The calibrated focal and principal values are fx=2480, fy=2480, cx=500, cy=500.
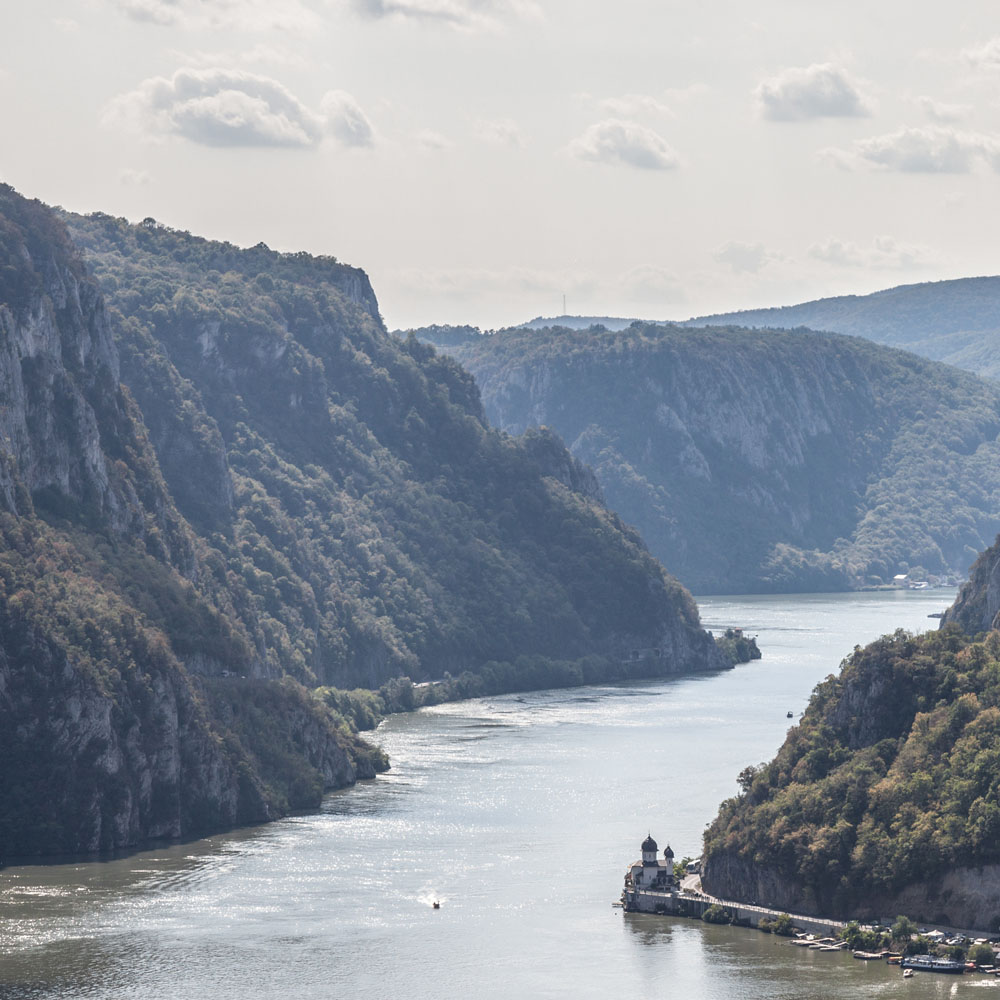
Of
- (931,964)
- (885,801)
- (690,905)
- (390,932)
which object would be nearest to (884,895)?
(885,801)

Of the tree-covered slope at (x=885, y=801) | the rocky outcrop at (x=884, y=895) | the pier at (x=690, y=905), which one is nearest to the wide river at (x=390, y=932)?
the pier at (x=690, y=905)

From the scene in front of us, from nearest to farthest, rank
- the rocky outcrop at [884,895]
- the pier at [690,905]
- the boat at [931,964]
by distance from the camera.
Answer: the boat at [931,964]
the rocky outcrop at [884,895]
the pier at [690,905]

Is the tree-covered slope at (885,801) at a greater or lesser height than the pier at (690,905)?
greater

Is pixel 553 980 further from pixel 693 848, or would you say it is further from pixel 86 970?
pixel 693 848

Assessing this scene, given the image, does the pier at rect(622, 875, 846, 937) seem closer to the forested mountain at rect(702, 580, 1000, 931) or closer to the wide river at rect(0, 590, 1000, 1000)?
the forested mountain at rect(702, 580, 1000, 931)

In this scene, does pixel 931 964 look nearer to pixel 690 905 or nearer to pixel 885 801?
pixel 885 801

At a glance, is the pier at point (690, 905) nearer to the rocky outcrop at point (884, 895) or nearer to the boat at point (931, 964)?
the rocky outcrop at point (884, 895)
